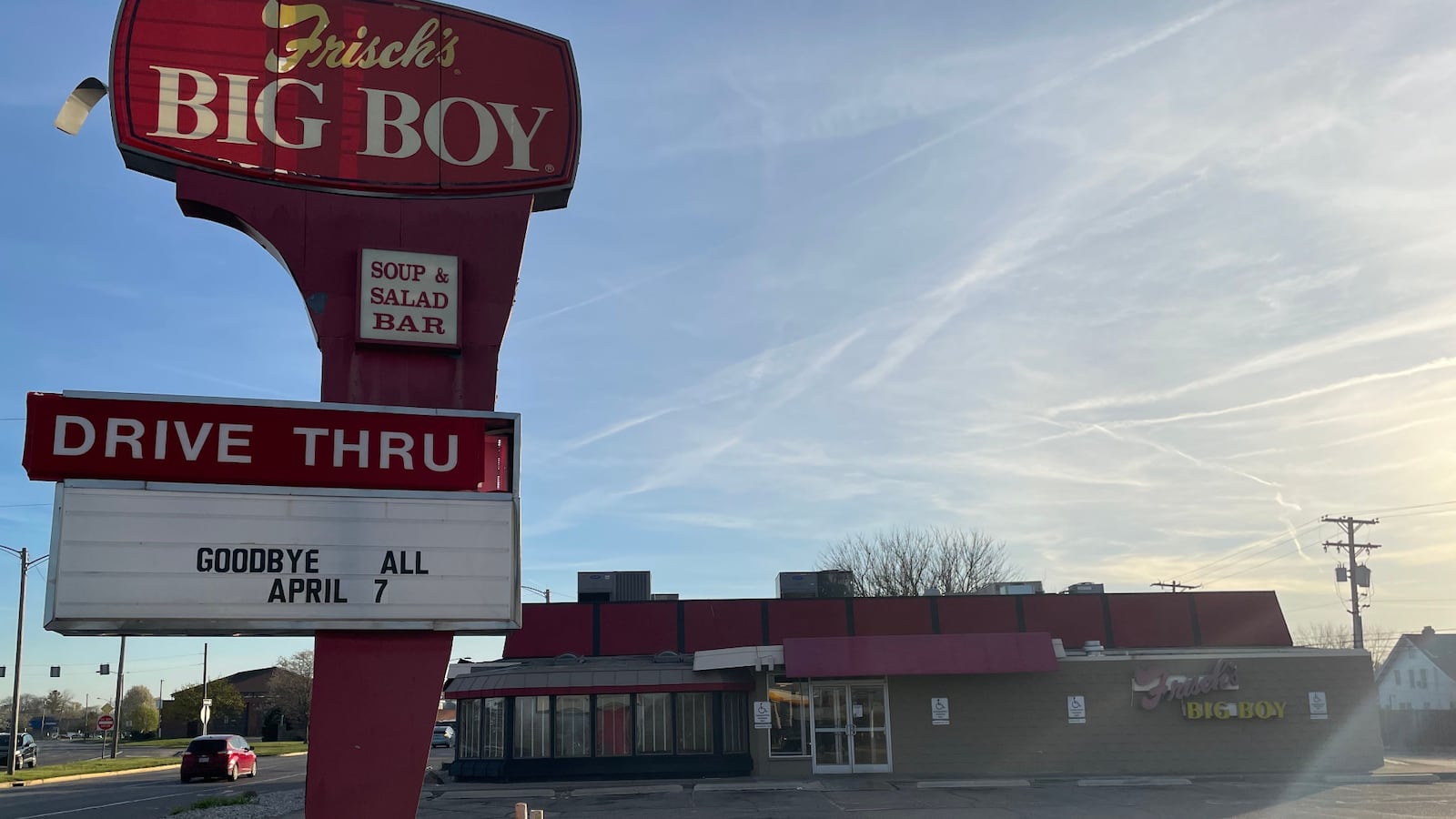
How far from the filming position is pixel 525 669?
27156 millimetres

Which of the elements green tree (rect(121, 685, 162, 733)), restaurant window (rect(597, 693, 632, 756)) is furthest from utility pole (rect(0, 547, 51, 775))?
green tree (rect(121, 685, 162, 733))

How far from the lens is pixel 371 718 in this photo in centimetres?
1110

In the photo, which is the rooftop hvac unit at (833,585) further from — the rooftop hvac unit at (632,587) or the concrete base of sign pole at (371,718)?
the concrete base of sign pole at (371,718)

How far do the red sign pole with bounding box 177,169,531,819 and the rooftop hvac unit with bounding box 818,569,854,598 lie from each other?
20.5m

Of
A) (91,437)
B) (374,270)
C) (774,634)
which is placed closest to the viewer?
(91,437)

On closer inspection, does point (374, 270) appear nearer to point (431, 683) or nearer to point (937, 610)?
point (431, 683)

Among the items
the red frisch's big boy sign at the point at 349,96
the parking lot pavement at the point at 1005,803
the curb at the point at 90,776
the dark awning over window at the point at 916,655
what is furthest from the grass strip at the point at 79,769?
the red frisch's big boy sign at the point at 349,96

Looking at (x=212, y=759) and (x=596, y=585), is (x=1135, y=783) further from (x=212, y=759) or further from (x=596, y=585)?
(x=212, y=759)

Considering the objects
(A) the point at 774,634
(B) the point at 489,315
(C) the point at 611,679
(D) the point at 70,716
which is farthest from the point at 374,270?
(D) the point at 70,716

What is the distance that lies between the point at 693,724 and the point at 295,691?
186ft

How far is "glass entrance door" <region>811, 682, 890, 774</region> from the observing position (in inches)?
1030

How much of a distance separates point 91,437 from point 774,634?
69.7 ft

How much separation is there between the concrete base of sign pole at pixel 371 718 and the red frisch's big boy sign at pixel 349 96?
16.0 feet

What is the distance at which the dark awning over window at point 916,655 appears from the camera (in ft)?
82.8
